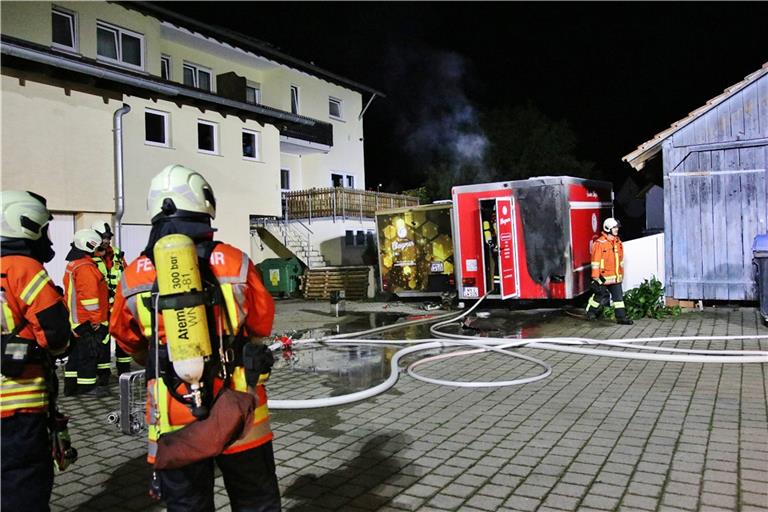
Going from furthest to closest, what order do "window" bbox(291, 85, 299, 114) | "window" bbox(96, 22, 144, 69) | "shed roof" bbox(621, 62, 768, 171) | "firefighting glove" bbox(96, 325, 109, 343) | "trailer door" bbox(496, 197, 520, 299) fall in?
"window" bbox(291, 85, 299, 114) < "window" bbox(96, 22, 144, 69) < "trailer door" bbox(496, 197, 520, 299) < "shed roof" bbox(621, 62, 768, 171) < "firefighting glove" bbox(96, 325, 109, 343)

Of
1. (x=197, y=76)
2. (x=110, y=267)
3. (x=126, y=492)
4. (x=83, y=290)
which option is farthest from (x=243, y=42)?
(x=126, y=492)

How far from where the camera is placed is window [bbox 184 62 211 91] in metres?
19.3

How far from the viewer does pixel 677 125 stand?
1130cm

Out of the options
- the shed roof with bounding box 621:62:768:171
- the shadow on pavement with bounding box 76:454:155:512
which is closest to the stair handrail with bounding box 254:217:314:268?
the shed roof with bounding box 621:62:768:171

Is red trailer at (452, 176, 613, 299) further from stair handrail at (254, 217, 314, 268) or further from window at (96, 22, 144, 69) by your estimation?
window at (96, 22, 144, 69)

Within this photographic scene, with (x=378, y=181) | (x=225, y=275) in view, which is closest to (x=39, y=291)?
(x=225, y=275)

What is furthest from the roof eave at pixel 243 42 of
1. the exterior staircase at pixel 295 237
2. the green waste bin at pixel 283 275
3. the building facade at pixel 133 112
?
the green waste bin at pixel 283 275

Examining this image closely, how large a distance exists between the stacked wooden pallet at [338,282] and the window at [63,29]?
27.9 ft

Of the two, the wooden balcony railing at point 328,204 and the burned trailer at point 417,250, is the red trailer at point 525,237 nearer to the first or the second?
the burned trailer at point 417,250

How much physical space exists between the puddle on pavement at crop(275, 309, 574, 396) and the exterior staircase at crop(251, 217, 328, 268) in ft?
26.3

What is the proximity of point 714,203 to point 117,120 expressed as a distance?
1262cm

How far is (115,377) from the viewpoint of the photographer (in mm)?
7219

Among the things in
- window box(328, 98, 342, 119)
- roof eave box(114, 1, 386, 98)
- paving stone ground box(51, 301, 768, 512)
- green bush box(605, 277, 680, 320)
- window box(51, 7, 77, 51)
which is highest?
roof eave box(114, 1, 386, 98)

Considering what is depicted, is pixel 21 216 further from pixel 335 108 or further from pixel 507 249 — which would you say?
pixel 335 108
